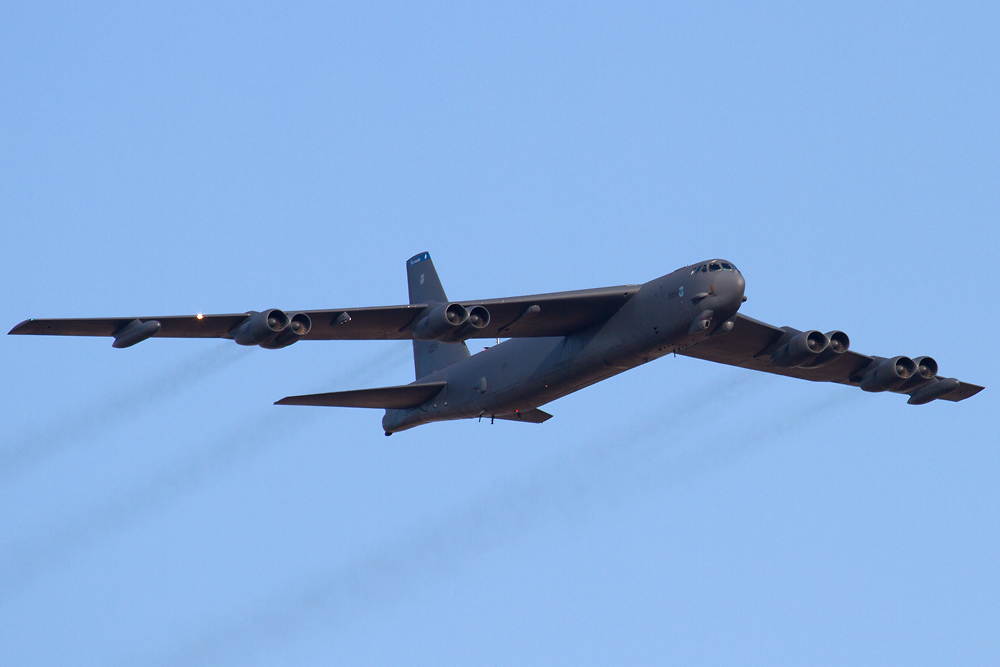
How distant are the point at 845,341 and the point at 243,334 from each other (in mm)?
17804

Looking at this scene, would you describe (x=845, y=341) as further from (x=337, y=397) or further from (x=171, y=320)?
(x=171, y=320)

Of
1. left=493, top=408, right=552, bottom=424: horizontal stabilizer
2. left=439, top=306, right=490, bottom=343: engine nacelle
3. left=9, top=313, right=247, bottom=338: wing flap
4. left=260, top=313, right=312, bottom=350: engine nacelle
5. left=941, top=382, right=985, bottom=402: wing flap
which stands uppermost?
left=9, top=313, right=247, bottom=338: wing flap

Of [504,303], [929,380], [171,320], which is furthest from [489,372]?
[929,380]

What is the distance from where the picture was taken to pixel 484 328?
36000 millimetres

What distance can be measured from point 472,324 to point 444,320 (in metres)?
0.80

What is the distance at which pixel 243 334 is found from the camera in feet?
113

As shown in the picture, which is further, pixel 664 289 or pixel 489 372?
pixel 489 372

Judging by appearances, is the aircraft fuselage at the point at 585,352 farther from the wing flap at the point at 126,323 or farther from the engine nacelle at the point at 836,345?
the wing flap at the point at 126,323

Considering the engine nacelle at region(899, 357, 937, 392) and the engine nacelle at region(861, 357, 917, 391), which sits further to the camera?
the engine nacelle at region(899, 357, 937, 392)

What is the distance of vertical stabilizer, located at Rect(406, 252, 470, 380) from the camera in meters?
46.4

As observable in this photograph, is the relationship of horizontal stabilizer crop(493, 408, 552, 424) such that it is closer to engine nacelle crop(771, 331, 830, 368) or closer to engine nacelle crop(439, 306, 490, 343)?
engine nacelle crop(439, 306, 490, 343)

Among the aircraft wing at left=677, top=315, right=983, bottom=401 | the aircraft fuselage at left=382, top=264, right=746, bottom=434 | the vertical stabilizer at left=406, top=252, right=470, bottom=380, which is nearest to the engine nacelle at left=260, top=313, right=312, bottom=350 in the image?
the aircraft fuselage at left=382, top=264, right=746, bottom=434

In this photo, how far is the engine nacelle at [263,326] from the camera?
34.1 meters

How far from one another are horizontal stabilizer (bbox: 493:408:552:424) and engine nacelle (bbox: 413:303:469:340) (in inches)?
273
